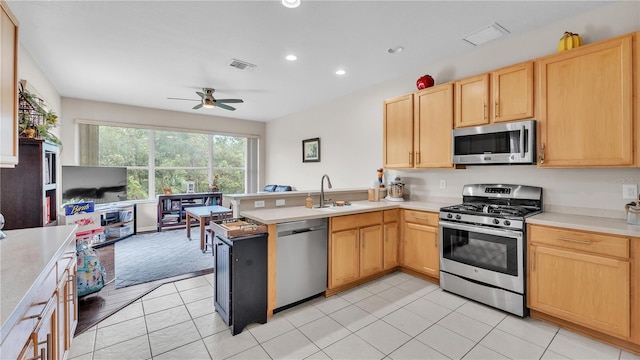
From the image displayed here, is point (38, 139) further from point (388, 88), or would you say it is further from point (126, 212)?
point (388, 88)

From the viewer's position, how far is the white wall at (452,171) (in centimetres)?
235

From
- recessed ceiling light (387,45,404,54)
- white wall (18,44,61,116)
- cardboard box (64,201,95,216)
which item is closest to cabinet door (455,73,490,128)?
recessed ceiling light (387,45,404,54)

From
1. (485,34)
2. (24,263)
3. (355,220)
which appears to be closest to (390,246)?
(355,220)

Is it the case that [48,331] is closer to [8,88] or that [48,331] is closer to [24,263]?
[24,263]

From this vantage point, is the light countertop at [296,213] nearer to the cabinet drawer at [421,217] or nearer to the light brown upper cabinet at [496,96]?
the cabinet drawer at [421,217]

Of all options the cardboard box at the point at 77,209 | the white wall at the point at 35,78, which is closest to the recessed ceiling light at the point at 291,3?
the white wall at the point at 35,78

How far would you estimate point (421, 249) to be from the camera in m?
3.18

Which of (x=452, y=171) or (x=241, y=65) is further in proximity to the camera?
(x=241, y=65)

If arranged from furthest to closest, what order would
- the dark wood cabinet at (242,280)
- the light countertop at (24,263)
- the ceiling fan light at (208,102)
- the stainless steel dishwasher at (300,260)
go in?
the ceiling fan light at (208,102), the stainless steel dishwasher at (300,260), the dark wood cabinet at (242,280), the light countertop at (24,263)

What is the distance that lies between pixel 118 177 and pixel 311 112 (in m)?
4.06

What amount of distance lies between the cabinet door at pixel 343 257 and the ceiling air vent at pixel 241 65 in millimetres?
2460

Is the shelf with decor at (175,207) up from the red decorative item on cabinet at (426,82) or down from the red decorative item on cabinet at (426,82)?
down

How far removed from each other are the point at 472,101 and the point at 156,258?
470 centimetres

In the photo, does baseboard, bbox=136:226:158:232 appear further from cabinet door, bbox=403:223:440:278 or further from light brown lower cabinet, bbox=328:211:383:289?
cabinet door, bbox=403:223:440:278
